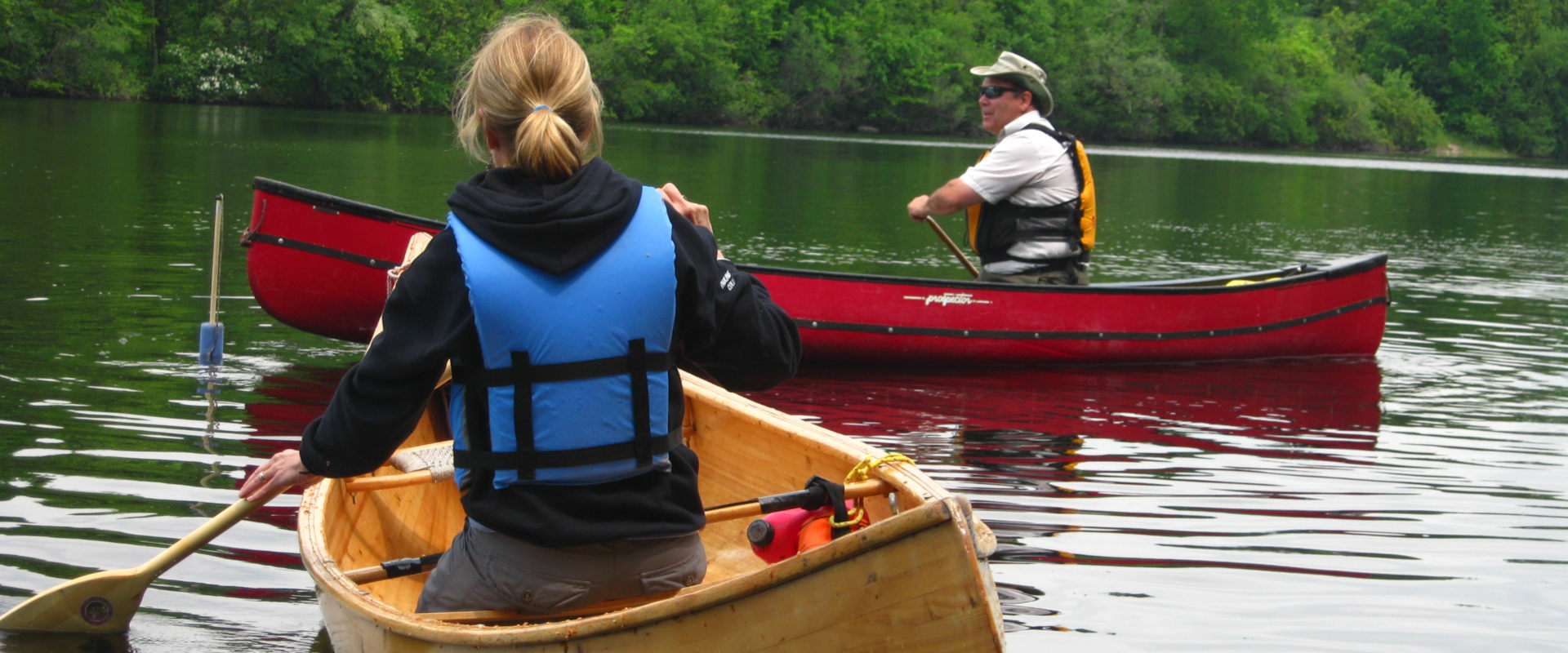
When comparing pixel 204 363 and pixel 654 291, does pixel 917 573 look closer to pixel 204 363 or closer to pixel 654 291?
pixel 654 291

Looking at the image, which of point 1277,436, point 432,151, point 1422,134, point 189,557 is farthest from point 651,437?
point 1422,134

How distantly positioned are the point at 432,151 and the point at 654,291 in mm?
26093

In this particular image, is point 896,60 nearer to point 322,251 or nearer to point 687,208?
point 322,251

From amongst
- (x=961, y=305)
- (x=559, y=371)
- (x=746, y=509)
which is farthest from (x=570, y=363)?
(x=961, y=305)

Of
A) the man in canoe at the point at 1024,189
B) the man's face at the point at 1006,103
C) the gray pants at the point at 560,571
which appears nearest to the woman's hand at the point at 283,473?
the gray pants at the point at 560,571

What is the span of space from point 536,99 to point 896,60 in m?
55.4

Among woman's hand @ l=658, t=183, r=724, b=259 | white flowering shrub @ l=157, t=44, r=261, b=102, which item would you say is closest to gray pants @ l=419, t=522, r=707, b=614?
woman's hand @ l=658, t=183, r=724, b=259

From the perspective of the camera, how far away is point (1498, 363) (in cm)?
964

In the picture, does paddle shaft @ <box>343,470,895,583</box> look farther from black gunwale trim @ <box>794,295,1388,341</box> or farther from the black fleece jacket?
black gunwale trim @ <box>794,295,1388,341</box>

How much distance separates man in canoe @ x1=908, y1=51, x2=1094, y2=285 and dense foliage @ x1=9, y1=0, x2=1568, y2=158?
36.8m

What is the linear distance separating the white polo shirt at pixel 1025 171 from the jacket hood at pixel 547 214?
17.6ft

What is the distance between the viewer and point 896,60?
56688mm

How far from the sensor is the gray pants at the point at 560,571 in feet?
8.43

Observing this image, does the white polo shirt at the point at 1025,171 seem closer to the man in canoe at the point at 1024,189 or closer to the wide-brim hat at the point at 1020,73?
the man in canoe at the point at 1024,189
